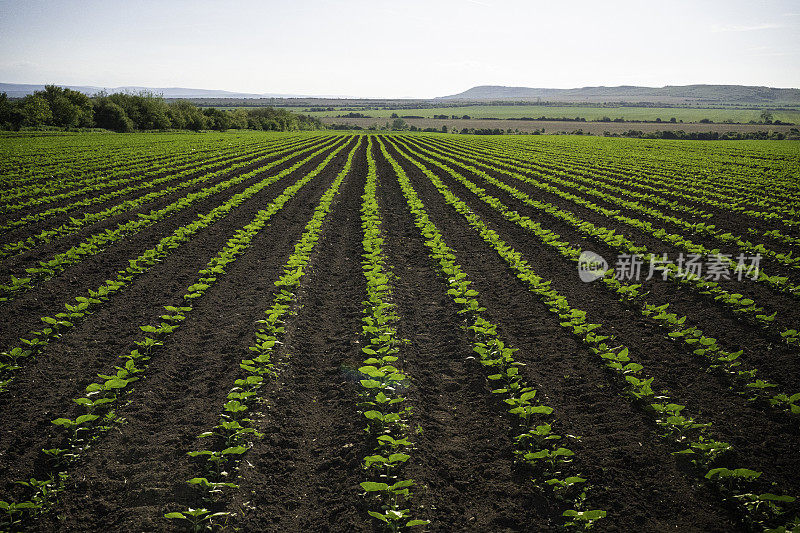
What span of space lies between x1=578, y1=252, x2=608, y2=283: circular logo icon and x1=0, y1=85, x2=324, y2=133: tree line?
68563 mm

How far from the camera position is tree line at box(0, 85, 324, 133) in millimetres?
53219

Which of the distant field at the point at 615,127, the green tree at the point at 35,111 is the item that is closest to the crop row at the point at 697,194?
the green tree at the point at 35,111

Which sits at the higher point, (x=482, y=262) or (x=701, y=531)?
(x=482, y=262)

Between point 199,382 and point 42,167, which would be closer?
point 199,382

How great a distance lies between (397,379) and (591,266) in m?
7.00

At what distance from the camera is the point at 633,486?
13.1 feet

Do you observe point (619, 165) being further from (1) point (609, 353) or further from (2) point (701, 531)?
(2) point (701, 531)

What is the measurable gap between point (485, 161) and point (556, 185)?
12.3 metres

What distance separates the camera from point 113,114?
213 feet

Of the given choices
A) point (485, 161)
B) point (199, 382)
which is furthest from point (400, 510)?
point (485, 161)

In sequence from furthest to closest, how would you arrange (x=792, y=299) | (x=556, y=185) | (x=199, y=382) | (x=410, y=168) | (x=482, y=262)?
(x=410, y=168) < (x=556, y=185) < (x=482, y=262) < (x=792, y=299) < (x=199, y=382)

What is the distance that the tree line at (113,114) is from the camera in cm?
5322

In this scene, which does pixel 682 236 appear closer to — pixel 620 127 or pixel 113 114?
pixel 113 114

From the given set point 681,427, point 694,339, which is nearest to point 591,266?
point 694,339
